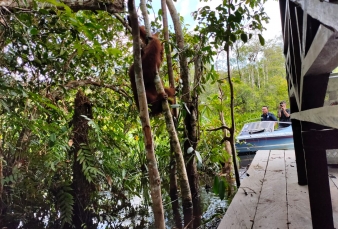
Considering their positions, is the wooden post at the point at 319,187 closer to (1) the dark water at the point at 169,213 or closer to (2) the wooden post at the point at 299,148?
(2) the wooden post at the point at 299,148

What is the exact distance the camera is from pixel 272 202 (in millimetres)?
1894

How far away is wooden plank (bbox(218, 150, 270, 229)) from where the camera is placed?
5.25 feet

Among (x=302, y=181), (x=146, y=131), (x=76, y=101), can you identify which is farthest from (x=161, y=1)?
(x=302, y=181)

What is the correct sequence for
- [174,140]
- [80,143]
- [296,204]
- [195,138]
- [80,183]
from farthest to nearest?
[195,138], [80,183], [80,143], [174,140], [296,204]

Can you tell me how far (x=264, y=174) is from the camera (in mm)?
2662

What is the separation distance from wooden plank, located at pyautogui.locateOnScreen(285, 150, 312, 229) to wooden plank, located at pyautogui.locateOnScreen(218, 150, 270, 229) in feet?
0.69

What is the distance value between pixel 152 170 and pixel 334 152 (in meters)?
2.08

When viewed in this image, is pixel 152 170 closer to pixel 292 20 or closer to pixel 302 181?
pixel 292 20

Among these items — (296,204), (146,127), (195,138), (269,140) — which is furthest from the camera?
(269,140)

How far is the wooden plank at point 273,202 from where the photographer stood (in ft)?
5.16

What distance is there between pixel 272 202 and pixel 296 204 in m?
0.15

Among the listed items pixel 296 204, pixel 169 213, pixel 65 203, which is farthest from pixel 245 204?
pixel 65 203

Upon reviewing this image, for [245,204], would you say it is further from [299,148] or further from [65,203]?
[65,203]

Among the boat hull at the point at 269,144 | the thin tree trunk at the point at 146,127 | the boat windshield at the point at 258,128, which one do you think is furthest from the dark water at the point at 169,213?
the boat windshield at the point at 258,128
